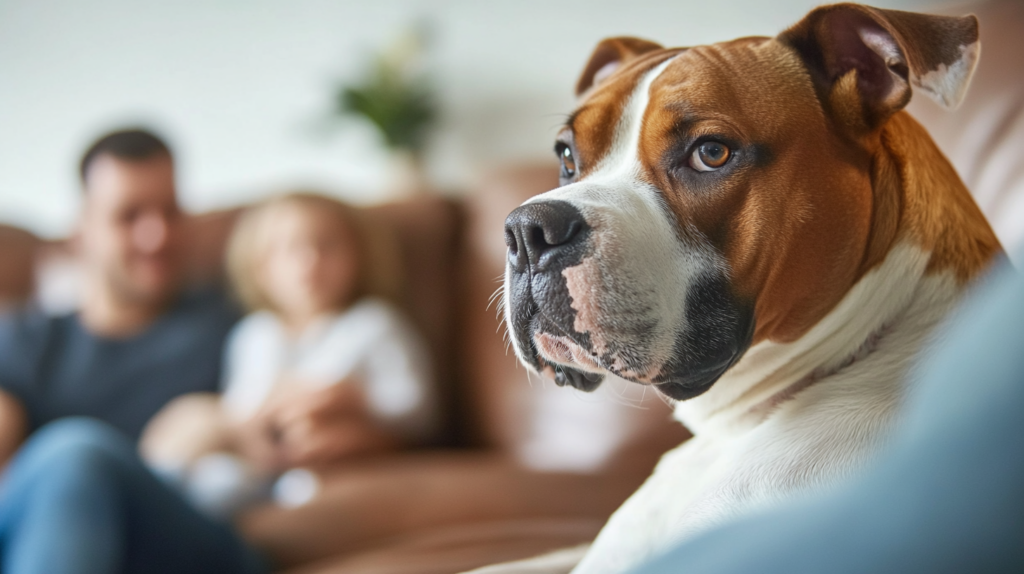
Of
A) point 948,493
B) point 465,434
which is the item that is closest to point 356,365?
point 465,434

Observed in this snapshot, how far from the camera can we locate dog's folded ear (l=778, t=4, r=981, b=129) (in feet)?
1.60

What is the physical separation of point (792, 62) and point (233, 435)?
1.73 metres

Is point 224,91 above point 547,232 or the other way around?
above

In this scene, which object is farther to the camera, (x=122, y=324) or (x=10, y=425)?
(x=122, y=324)

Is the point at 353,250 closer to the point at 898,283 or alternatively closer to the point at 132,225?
the point at 132,225

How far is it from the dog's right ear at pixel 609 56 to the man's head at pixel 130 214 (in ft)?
5.84

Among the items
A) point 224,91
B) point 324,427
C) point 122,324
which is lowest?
point 324,427

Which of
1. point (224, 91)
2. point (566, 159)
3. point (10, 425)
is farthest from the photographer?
point (224, 91)

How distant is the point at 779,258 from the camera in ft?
1.88

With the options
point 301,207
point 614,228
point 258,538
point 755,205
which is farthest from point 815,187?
point 301,207

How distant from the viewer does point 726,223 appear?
0.58m

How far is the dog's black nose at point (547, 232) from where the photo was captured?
1.82 feet

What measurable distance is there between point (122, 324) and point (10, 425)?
1.26 ft

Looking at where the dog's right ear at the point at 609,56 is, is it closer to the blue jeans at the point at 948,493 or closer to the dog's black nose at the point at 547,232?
the dog's black nose at the point at 547,232
